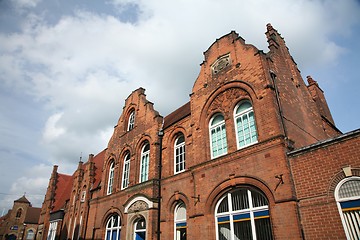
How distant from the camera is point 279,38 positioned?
15.0 metres

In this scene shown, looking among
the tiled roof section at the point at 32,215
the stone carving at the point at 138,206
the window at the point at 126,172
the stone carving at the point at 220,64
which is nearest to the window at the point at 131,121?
the window at the point at 126,172

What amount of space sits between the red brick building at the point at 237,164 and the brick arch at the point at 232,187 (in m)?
0.04

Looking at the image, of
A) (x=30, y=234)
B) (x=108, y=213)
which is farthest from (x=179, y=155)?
(x=30, y=234)

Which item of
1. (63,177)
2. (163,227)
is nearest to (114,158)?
(163,227)

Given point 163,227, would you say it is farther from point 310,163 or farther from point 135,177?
point 310,163

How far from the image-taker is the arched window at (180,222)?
41.9 feet

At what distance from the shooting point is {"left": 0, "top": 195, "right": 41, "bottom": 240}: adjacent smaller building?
43.1m

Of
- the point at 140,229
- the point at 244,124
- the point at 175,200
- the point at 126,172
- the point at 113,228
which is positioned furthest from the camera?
the point at 126,172

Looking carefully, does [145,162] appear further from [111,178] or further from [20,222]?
[20,222]

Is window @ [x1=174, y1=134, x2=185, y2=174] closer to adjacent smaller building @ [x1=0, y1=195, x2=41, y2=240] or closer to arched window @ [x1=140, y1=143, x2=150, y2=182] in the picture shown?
arched window @ [x1=140, y1=143, x2=150, y2=182]

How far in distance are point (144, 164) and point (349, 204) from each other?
1173cm

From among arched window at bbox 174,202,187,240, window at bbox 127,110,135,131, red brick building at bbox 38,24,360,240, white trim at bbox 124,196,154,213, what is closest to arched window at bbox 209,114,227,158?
red brick building at bbox 38,24,360,240

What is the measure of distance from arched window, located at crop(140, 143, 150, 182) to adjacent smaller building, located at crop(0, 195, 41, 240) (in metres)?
37.3

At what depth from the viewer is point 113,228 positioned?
673 inches
